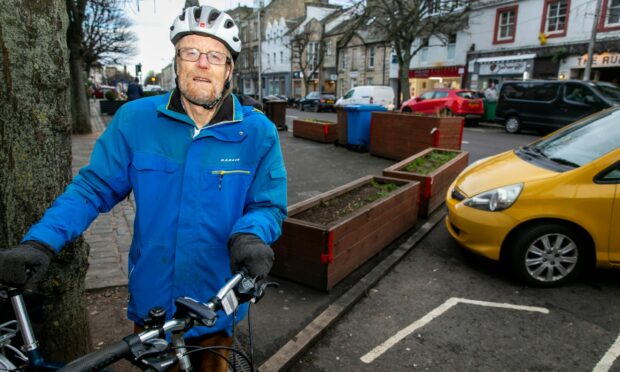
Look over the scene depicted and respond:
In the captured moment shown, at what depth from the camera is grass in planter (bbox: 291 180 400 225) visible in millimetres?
4465

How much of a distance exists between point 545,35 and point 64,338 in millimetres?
27669

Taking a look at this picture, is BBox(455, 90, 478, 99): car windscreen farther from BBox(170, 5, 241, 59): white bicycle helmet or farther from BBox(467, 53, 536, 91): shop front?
BBox(170, 5, 241, 59): white bicycle helmet

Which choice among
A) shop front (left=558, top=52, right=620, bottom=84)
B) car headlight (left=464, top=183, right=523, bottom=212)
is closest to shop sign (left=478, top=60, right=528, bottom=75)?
shop front (left=558, top=52, right=620, bottom=84)

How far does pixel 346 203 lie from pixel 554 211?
2072 mm

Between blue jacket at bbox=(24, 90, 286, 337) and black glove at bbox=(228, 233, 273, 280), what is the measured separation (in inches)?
5.7

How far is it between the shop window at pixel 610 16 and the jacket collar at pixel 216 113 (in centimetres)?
2529

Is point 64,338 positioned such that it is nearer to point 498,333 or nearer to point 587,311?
point 498,333

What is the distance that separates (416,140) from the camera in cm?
1044

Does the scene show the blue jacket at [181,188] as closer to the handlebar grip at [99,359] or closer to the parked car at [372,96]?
the handlebar grip at [99,359]

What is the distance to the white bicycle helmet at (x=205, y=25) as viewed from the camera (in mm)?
1930

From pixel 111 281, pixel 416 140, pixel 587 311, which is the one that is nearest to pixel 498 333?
pixel 587 311

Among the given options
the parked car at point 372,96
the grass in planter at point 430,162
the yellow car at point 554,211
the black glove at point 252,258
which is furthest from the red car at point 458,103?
the black glove at point 252,258

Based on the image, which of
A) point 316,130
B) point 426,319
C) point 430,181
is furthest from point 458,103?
point 426,319

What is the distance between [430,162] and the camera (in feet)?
24.4
